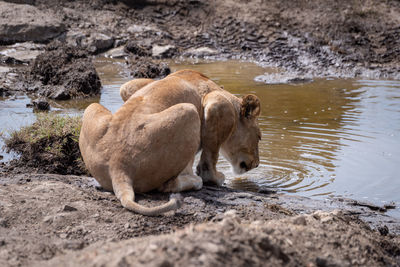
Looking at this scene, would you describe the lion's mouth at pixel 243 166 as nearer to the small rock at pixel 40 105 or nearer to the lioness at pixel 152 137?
the lioness at pixel 152 137

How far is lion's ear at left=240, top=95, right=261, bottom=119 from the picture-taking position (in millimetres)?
6449

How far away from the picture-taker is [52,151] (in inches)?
268

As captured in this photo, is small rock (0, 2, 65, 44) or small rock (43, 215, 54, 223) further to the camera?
small rock (0, 2, 65, 44)

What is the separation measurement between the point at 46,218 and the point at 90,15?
55.1 ft

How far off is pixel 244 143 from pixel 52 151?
2333 millimetres

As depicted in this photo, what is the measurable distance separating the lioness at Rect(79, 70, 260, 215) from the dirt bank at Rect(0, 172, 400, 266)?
165mm

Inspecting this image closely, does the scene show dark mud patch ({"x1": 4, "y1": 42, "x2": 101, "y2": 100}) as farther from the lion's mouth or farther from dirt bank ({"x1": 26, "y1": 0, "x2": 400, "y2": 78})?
the lion's mouth

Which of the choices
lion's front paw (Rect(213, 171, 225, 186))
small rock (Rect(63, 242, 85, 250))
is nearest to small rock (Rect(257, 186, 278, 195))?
lion's front paw (Rect(213, 171, 225, 186))

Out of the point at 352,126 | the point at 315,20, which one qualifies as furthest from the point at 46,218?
the point at 315,20

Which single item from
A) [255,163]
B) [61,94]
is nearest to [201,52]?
[61,94]

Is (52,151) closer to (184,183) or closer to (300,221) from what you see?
(184,183)

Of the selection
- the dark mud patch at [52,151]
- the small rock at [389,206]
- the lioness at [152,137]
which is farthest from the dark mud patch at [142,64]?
the small rock at [389,206]

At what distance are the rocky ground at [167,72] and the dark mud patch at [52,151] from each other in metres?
0.24

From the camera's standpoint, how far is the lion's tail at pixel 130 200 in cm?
453
